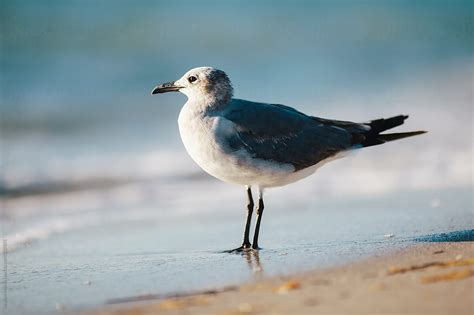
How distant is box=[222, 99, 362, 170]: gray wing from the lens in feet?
21.3

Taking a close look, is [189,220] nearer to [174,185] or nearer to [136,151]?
[174,185]

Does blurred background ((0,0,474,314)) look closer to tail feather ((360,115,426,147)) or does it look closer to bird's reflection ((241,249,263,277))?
bird's reflection ((241,249,263,277))

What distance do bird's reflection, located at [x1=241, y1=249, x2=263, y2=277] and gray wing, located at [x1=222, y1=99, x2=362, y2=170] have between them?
2.33 feet

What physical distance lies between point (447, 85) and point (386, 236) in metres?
7.92

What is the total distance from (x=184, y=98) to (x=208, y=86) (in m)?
7.63

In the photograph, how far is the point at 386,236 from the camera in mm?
6410

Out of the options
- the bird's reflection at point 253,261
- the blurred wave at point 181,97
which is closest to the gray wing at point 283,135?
the bird's reflection at point 253,261

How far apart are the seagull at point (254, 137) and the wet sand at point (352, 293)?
119 cm

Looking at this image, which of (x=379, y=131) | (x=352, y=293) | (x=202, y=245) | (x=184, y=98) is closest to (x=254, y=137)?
(x=202, y=245)

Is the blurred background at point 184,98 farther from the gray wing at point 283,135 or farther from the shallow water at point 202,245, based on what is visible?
the gray wing at point 283,135

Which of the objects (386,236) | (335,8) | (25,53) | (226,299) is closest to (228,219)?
(386,236)

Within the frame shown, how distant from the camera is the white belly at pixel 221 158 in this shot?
6.34 m

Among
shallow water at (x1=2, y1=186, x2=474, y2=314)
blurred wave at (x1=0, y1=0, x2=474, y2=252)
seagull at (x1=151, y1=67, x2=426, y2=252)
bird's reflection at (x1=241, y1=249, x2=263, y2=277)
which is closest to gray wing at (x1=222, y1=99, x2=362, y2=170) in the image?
seagull at (x1=151, y1=67, x2=426, y2=252)

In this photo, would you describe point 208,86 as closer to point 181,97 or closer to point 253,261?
point 253,261
